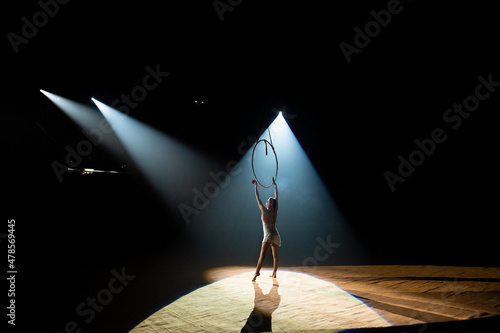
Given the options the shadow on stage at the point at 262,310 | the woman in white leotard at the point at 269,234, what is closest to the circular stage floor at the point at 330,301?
the shadow on stage at the point at 262,310

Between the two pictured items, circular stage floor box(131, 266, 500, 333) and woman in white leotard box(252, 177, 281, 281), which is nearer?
circular stage floor box(131, 266, 500, 333)

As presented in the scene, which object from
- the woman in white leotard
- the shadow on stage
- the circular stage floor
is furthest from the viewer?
the woman in white leotard

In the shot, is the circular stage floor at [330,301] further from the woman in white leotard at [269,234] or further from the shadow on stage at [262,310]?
the woman in white leotard at [269,234]

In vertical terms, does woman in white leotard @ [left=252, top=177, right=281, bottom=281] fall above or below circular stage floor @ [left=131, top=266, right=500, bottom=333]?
above

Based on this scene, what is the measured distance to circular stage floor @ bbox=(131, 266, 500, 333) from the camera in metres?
4.04

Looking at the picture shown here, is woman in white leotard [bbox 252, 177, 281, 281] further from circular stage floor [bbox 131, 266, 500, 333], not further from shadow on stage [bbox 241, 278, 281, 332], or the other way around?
shadow on stage [bbox 241, 278, 281, 332]

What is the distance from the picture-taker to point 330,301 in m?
5.06

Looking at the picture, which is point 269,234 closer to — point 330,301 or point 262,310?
point 330,301

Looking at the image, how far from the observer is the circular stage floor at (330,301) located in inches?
159

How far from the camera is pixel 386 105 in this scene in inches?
523

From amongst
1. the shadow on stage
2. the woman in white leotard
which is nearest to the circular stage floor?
the shadow on stage

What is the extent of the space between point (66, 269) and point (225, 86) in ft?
26.8

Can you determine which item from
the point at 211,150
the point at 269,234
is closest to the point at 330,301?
the point at 269,234

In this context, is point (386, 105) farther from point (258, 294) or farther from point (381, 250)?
point (258, 294)
